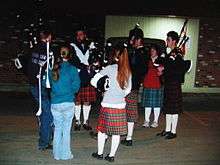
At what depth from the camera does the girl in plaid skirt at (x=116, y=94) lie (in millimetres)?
7484

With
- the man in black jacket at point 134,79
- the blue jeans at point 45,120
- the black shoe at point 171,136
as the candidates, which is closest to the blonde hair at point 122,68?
the man in black jacket at point 134,79

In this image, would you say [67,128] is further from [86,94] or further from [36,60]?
[86,94]

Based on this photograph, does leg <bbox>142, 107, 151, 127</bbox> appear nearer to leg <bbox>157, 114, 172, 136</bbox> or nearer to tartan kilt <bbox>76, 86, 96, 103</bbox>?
leg <bbox>157, 114, 172, 136</bbox>

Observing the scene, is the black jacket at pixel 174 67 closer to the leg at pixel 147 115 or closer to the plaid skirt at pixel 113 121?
the leg at pixel 147 115

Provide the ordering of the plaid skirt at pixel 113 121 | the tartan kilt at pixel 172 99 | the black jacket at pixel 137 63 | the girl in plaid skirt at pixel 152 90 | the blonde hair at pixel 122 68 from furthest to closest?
1. the girl in plaid skirt at pixel 152 90
2. the tartan kilt at pixel 172 99
3. the black jacket at pixel 137 63
4. the plaid skirt at pixel 113 121
5. the blonde hair at pixel 122 68

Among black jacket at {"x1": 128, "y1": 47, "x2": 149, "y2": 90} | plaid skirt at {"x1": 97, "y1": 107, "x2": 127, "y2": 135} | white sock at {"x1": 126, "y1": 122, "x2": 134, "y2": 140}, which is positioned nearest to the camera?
plaid skirt at {"x1": 97, "y1": 107, "x2": 127, "y2": 135}

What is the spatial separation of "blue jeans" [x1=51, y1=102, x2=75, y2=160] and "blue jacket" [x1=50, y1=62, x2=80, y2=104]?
3.6 inches

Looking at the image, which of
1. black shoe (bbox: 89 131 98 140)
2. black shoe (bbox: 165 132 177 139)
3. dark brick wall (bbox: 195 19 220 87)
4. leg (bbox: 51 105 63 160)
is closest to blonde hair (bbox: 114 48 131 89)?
leg (bbox: 51 105 63 160)

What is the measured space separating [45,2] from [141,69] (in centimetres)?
701

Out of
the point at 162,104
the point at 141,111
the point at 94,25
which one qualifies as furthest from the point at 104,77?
the point at 94,25

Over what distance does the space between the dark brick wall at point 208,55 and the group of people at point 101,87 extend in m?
6.54

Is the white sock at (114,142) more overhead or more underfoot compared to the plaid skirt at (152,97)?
more underfoot

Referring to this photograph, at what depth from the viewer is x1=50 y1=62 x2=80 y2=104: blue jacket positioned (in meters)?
7.55

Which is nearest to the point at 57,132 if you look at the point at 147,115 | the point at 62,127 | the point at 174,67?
the point at 62,127
